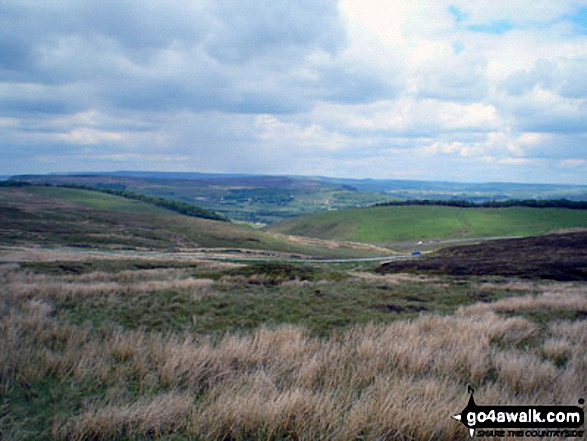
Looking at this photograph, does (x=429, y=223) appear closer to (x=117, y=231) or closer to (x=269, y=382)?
(x=117, y=231)

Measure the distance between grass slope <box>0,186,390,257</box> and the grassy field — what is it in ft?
116

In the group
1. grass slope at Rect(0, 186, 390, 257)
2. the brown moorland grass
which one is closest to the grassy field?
grass slope at Rect(0, 186, 390, 257)

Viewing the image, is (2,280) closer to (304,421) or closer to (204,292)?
(204,292)

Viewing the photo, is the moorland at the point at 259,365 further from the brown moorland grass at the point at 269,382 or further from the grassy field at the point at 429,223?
the grassy field at the point at 429,223

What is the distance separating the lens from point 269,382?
552 cm

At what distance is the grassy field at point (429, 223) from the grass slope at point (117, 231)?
3545 cm

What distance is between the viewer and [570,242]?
62656mm

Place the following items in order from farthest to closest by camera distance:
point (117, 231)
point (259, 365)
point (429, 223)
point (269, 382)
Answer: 1. point (429, 223)
2. point (117, 231)
3. point (259, 365)
4. point (269, 382)

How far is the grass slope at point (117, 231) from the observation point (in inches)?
3103

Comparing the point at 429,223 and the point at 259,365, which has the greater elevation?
the point at 259,365

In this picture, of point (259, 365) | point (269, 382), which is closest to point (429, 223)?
point (259, 365)

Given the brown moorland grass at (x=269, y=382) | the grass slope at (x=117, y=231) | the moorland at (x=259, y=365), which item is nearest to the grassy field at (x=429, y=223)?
the grass slope at (x=117, y=231)

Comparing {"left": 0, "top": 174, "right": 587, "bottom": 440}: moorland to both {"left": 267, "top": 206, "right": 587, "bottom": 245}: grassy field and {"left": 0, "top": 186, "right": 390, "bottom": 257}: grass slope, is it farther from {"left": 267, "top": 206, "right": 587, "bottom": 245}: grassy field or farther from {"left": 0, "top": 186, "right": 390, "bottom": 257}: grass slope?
{"left": 267, "top": 206, "right": 587, "bottom": 245}: grassy field

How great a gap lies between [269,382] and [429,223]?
149454mm
